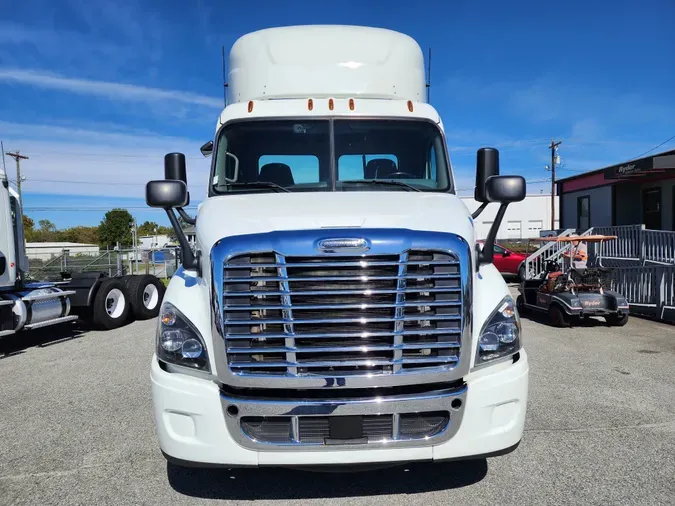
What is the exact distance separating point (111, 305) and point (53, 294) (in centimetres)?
153

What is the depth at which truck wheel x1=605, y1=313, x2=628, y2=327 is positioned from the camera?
9.02 m

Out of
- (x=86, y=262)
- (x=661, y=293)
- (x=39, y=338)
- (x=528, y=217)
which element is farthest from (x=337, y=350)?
(x=528, y=217)

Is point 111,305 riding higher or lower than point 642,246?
lower

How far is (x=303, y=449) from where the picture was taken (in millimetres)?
2805

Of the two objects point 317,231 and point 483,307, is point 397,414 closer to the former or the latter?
point 483,307

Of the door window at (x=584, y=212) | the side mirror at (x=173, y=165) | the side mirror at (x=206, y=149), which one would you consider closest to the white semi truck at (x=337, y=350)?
the side mirror at (x=173, y=165)

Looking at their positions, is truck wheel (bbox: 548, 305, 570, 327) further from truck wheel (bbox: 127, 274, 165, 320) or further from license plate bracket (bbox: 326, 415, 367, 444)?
truck wheel (bbox: 127, 274, 165, 320)

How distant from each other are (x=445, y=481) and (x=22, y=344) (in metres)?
8.25

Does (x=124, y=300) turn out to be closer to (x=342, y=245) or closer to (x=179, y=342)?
(x=179, y=342)

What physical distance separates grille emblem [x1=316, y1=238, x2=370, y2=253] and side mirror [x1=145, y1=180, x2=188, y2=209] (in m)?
1.52

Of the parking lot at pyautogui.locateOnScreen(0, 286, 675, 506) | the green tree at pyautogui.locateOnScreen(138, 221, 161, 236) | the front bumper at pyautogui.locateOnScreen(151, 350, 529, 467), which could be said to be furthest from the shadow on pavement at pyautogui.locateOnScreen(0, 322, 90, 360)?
the green tree at pyautogui.locateOnScreen(138, 221, 161, 236)

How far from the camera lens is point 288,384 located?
2816mm

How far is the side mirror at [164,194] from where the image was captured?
12.3 ft

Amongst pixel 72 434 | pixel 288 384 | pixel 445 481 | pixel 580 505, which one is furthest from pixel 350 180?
pixel 72 434
